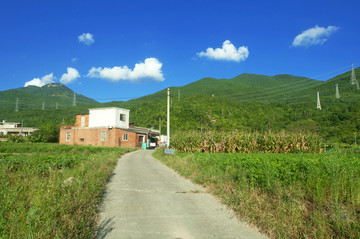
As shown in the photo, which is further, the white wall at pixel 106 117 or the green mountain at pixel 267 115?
the green mountain at pixel 267 115

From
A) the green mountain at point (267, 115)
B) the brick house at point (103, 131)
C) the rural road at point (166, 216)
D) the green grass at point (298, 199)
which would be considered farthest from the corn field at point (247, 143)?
the green mountain at point (267, 115)

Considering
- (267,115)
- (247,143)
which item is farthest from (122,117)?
(267,115)

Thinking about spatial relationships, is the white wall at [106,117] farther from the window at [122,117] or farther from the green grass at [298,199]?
the green grass at [298,199]

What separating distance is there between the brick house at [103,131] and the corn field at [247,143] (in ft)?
63.4

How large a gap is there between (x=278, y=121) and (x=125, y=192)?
63.0 meters

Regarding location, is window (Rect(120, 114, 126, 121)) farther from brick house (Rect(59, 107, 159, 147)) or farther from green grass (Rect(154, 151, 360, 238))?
green grass (Rect(154, 151, 360, 238))

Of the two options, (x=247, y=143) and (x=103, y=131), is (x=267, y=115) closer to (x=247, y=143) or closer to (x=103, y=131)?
(x=103, y=131)

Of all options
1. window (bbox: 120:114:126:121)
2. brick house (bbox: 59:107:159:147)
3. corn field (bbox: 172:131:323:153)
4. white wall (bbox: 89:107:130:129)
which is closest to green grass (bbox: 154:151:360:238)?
corn field (bbox: 172:131:323:153)

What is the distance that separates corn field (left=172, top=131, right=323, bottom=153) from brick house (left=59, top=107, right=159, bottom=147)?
19.3 meters

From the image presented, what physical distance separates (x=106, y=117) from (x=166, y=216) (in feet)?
124

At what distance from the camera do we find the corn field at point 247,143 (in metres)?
21.4

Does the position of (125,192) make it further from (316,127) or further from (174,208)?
A: (316,127)

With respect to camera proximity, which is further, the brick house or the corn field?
the brick house

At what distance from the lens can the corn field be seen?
2139cm
